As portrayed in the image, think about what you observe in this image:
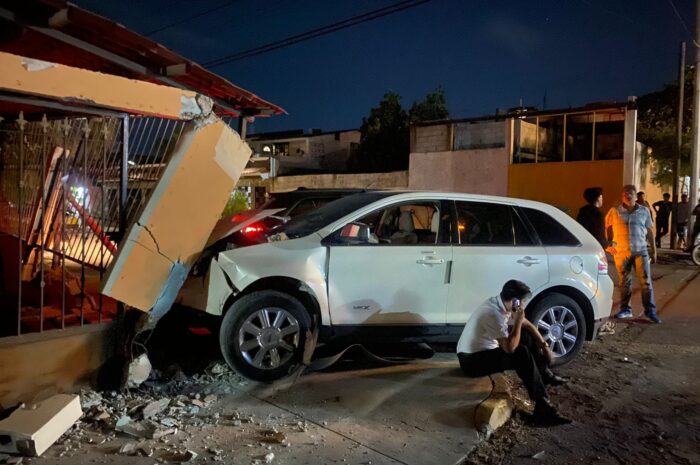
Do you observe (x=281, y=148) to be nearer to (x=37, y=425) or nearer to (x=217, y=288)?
(x=217, y=288)

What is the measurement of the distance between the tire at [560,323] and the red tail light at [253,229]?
9.49ft

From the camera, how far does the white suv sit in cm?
513

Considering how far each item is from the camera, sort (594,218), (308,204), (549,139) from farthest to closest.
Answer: (549,139)
(308,204)
(594,218)

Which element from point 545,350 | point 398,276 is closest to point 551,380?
point 545,350

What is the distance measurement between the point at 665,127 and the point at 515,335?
19016 millimetres

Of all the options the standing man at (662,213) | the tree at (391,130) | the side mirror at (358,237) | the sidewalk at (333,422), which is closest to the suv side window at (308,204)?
the side mirror at (358,237)

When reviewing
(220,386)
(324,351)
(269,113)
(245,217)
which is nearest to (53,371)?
(220,386)

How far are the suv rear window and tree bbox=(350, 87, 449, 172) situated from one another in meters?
20.3

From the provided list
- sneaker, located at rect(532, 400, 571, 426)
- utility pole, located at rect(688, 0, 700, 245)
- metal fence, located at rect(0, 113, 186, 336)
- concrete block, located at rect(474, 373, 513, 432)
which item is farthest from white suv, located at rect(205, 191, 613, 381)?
utility pole, located at rect(688, 0, 700, 245)

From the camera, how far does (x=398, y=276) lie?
5.52 m

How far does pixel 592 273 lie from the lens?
617 cm

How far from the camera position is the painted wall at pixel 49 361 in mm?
4246

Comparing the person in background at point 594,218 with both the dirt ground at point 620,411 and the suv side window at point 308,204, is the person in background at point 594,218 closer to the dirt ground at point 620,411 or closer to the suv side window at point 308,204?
the dirt ground at point 620,411

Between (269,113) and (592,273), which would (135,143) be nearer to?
(269,113)
